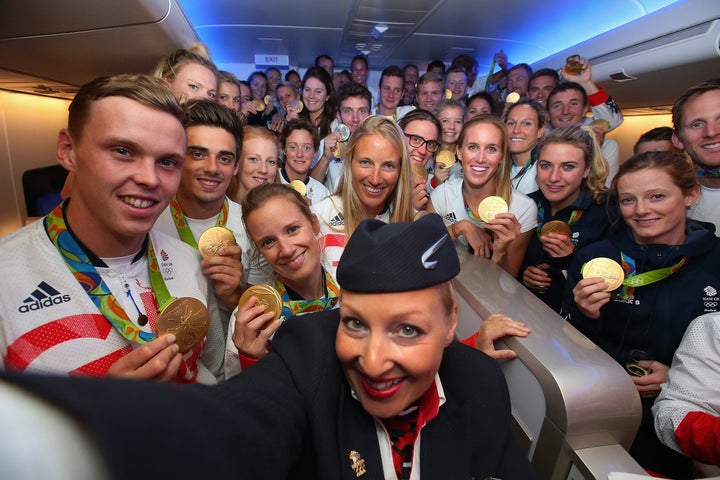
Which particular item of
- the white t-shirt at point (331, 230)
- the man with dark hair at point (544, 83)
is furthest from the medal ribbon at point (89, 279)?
the man with dark hair at point (544, 83)

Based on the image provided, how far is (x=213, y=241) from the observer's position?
2.24 metres

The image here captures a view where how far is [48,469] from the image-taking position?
291mm

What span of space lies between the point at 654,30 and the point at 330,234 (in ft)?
16.7

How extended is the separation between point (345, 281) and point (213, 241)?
4.58 feet

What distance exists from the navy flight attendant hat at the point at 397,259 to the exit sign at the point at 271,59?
35.1ft

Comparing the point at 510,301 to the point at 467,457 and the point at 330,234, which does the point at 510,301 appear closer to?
the point at 467,457

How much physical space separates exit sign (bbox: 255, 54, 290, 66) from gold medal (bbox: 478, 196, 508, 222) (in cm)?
925

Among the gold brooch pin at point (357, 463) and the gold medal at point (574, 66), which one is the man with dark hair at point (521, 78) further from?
the gold brooch pin at point (357, 463)

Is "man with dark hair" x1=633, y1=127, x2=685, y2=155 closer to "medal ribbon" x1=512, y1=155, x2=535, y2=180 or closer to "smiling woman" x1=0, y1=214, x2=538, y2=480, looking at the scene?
"medal ribbon" x1=512, y1=155, x2=535, y2=180

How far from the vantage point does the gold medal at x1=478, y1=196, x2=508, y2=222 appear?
2.91 metres

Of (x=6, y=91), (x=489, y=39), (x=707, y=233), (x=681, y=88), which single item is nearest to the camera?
(x=707, y=233)

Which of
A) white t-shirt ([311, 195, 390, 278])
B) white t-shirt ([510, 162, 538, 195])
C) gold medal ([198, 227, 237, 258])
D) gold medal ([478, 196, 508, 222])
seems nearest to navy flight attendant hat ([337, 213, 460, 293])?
gold medal ([198, 227, 237, 258])

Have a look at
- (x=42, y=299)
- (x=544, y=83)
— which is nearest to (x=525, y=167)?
(x=544, y=83)

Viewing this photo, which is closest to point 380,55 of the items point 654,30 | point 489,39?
point 489,39
